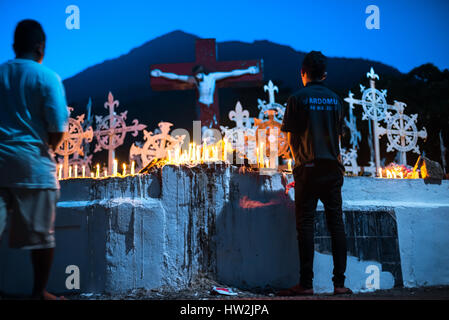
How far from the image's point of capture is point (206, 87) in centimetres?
937

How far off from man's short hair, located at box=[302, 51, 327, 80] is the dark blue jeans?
2.48 ft

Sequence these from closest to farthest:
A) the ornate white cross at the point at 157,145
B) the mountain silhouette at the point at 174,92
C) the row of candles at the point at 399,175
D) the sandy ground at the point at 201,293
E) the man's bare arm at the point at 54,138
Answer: the man's bare arm at the point at 54,138
the sandy ground at the point at 201,293
the row of candles at the point at 399,175
the ornate white cross at the point at 157,145
the mountain silhouette at the point at 174,92

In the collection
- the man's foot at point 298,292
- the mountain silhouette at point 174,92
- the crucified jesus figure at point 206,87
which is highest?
the mountain silhouette at point 174,92

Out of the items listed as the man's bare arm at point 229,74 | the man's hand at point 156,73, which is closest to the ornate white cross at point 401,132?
the man's bare arm at point 229,74

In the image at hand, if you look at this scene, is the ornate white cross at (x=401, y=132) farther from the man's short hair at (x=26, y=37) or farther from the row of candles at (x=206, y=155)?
the man's short hair at (x=26, y=37)

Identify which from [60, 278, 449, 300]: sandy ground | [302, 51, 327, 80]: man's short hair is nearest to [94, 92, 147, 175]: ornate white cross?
[60, 278, 449, 300]: sandy ground

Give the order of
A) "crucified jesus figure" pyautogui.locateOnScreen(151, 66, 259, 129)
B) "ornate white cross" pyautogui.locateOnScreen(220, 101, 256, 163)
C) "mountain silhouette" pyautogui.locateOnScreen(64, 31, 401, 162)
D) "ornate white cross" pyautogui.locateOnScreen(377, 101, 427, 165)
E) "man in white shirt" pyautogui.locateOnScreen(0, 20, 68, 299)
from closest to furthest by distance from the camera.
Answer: "man in white shirt" pyautogui.locateOnScreen(0, 20, 68, 299), "ornate white cross" pyautogui.locateOnScreen(220, 101, 256, 163), "ornate white cross" pyautogui.locateOnScreen(377, 101, 427, 165), "crucified jesus figure" pyautogui.locateOnScreen(151, 66, 259, 129), "mountain silhouette" pyautogui.locateOnScreen(64, 31, 401, 162)

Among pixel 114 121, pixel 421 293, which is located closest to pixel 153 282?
pixel 421 293

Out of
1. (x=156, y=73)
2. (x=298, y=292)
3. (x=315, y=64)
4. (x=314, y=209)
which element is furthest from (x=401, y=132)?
(x=156, y=73)

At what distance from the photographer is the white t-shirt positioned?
2197 millimetres

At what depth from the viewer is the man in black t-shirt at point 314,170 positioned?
10.2 ft

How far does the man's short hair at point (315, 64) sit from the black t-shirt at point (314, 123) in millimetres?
125

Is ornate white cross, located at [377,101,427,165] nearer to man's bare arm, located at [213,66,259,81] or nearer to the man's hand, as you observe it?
man's bare arm, located at [213,66,259,81]

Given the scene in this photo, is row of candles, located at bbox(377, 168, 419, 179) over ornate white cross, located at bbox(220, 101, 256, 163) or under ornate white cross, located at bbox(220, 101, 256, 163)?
under
